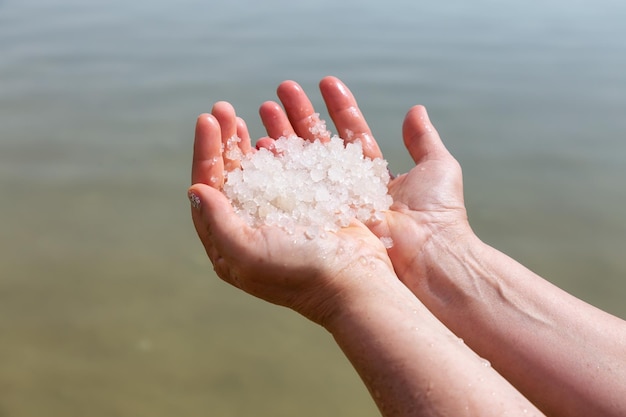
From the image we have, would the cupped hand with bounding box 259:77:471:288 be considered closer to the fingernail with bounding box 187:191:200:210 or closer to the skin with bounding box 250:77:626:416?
the skin with bounding box 250:77:626:416

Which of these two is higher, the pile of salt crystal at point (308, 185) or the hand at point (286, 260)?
the pile of salt crystal at point (308, 185)

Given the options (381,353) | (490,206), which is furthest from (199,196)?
(490,206)

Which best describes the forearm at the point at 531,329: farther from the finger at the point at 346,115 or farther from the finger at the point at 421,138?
the finger at the point at 346,115

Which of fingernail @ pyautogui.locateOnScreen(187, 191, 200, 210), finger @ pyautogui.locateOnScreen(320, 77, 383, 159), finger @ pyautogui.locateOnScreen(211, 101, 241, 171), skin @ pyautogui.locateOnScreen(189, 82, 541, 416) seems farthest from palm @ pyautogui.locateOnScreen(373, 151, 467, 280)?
fingernail @ pyautogui.locateOnScreen(187, 191, 200, 210)

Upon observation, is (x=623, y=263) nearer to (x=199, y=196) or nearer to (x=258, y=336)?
(x=258, y=336)

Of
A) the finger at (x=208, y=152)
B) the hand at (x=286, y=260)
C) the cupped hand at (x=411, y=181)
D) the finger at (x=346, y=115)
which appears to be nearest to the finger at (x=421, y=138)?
the cupped hand at (x=411, y=181)

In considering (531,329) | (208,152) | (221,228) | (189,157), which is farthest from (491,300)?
(189,157)

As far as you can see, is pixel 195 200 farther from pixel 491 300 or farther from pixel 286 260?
pixel 491 300
